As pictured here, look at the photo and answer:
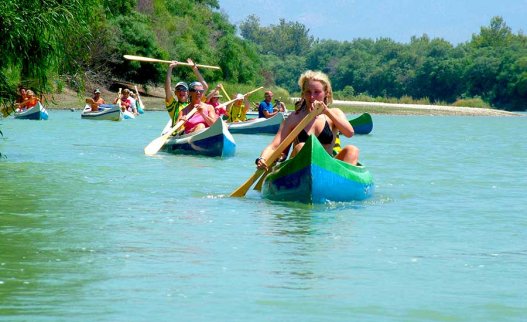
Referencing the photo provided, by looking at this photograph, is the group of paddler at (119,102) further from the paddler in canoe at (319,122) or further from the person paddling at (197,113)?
the paddler in canoe at (319,122)

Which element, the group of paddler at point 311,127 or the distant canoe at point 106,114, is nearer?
the group of paddler at point 311,127

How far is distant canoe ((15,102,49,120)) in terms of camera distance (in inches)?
1407

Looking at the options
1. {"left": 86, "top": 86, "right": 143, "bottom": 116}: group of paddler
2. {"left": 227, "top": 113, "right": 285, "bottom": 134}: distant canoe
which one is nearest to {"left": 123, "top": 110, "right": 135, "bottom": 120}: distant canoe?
{"left": 86, "top": 86, "right": 143, "bottom": 116}: group of paddler

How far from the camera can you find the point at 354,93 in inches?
4820

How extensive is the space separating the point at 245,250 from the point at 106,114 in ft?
96.9

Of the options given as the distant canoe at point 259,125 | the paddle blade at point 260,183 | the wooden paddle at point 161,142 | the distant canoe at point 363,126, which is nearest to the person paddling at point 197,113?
the wooden paddle at point 161,142

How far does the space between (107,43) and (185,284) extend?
45.1 meters

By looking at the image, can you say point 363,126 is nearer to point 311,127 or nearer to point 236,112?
point 236,112

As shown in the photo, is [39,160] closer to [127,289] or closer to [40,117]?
[127,289]

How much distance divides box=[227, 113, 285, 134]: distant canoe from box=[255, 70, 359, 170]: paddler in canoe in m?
17.4

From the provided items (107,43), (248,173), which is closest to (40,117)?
(107,43)

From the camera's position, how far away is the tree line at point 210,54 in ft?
51.2

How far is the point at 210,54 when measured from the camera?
209ft

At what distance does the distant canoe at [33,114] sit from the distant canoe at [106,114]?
85.2 inches
